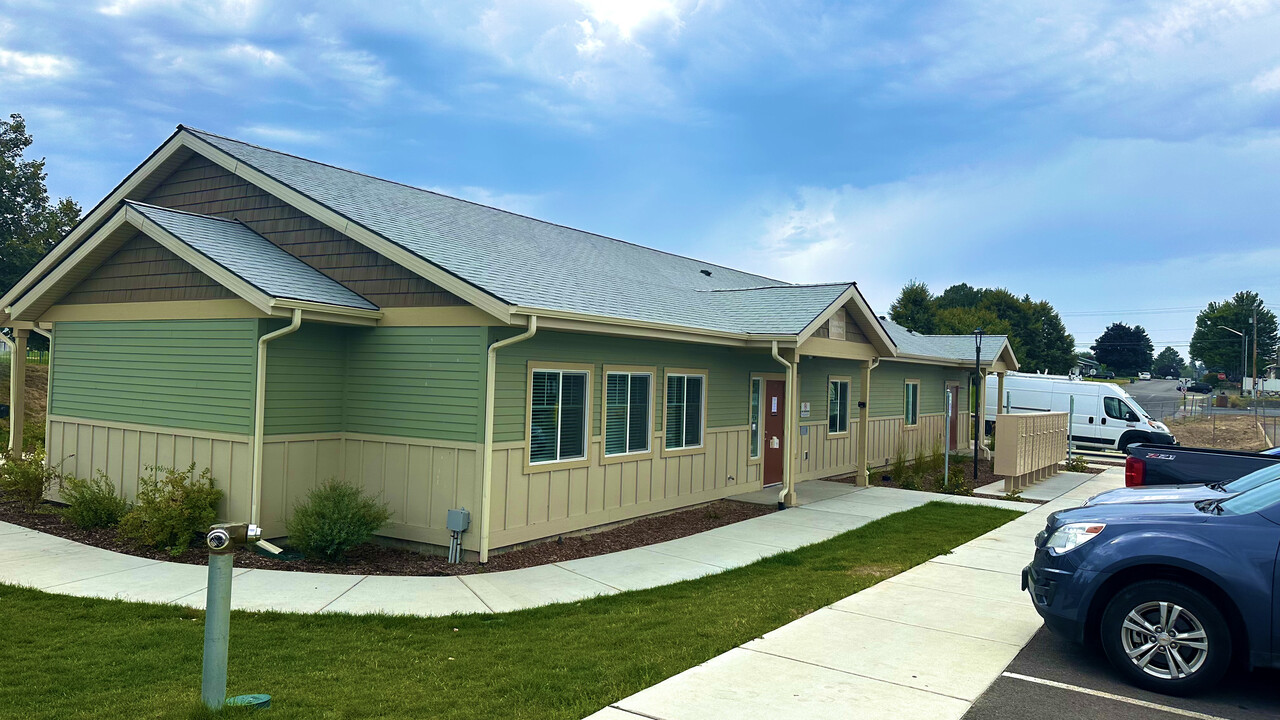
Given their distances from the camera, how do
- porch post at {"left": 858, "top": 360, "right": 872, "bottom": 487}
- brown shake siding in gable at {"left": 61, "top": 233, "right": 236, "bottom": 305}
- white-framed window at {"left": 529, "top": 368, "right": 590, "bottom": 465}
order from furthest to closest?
1. porch post at {"left": 858, "top": 360, "right": 872, "bottom": 487}
2. brown shake siding in gable at {"left": 61, "top": 233, "right": 236, "bottom": 305}
3. white-framed window at {"left": 529, "top": 368, "right": 590, "bottom": 465}

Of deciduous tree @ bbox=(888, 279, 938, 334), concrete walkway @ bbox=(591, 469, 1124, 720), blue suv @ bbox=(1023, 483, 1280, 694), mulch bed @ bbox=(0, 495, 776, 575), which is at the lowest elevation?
mulch bed @ bbox=(0, 495, 776, 575)

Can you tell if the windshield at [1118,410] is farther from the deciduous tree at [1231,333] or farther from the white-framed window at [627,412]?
the deciduous tree at [1231,333]

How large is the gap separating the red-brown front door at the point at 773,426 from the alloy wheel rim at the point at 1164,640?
363 inches

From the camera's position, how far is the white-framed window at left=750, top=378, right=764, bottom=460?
46.2 feet

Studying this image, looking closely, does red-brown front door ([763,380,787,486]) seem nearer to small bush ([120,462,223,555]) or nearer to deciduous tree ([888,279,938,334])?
small bush ([120,462,223,555])

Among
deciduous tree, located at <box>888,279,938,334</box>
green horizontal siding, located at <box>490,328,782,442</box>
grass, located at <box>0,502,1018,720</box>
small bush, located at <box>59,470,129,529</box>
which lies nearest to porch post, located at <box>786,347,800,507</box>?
green horizontal siding, located at <box>490,328,782,442</box>

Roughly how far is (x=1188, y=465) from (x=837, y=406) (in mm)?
7729

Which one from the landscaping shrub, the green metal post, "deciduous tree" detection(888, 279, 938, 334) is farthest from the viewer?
"deciduous tree" detection(888, 279, 938, 334)

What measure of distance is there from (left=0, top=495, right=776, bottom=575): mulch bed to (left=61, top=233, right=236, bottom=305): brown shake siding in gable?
9.52 feet

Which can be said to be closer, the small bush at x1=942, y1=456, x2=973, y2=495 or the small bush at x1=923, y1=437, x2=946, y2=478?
the small bush at x1=942, y1=456, x2=973, y2=495

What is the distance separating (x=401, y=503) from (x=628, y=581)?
2978 mm

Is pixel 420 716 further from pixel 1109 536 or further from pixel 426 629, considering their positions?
pixel 1109 536

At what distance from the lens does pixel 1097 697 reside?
201 inches

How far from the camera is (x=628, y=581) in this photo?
827 cm
